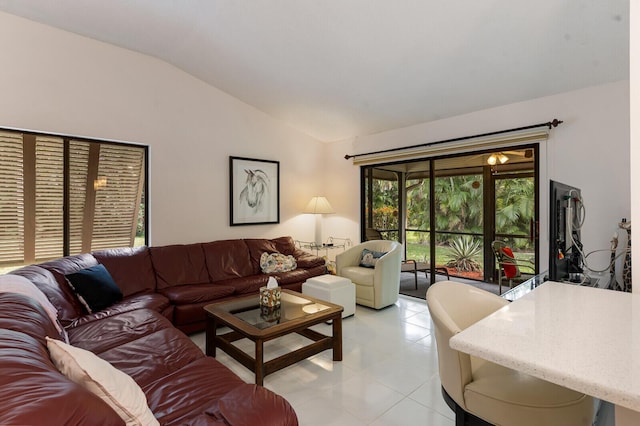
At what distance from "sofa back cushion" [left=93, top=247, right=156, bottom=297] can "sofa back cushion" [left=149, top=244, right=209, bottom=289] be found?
0.08 metres

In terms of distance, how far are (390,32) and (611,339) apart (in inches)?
103

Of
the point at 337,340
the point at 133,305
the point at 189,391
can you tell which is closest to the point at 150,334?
the point at 133,305

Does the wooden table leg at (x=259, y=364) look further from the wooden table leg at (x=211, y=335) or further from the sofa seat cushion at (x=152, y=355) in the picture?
the wooden table leg at (x=211, y=335)

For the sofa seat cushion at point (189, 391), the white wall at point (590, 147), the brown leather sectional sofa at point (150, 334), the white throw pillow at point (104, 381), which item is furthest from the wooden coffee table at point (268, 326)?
the white wall at point (590, 147)

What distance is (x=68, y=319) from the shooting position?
95.6 inches

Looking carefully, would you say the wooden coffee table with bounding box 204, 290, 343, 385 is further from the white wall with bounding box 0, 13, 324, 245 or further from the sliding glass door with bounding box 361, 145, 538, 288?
the sliding glass door with bounding box 361, 145, 538, 288

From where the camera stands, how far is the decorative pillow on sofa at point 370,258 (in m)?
4.29

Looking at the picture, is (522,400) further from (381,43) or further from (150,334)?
(381,43)

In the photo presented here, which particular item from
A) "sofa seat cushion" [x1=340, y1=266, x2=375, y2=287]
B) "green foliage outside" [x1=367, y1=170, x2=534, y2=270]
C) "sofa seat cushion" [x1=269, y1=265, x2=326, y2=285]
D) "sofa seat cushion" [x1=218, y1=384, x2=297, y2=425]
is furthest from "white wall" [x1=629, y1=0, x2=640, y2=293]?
"sofa seat cushion" [x1=269, y1=265, x2=326, y2=285]

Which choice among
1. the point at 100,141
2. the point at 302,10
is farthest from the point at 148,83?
the point at 302,10

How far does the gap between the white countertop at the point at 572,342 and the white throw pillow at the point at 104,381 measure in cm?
100

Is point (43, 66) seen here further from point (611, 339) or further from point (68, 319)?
point (611, 339)

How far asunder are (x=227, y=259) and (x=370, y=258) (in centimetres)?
186

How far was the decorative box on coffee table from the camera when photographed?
11.1 ft
